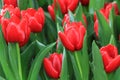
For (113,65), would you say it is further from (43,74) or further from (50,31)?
(50,31)

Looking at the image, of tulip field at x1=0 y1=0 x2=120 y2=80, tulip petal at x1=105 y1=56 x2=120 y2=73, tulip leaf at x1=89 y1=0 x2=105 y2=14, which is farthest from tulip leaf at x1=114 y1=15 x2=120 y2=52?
tulip petal at x1=105 y1=56 x2=120 y2=73

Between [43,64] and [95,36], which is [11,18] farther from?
[95,36]

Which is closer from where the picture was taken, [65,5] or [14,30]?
[14,30]

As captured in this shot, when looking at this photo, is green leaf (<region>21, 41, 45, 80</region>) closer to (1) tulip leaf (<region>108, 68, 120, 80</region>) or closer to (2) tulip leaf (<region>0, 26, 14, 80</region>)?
(2) tulip leaf (<region>0, 26, 14, 80</region>)

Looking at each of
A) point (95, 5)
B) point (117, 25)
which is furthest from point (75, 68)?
point (95, 5)

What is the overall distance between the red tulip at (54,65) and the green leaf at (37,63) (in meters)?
0.02

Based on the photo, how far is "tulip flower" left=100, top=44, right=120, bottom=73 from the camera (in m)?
0.96

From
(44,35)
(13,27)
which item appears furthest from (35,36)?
(13,27)

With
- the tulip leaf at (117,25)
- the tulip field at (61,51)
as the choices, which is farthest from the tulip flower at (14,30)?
the tulip leaf at (117,25)

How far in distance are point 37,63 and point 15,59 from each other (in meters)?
0.06

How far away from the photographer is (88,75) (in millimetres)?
1052

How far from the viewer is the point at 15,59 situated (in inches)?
40.8

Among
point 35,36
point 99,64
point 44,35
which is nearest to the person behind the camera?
point 99,64

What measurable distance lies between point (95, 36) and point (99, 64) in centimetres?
29
